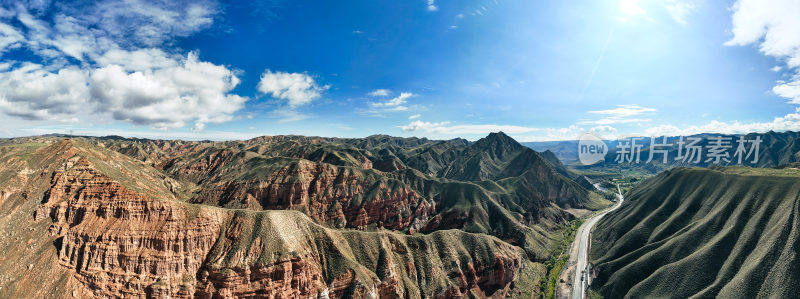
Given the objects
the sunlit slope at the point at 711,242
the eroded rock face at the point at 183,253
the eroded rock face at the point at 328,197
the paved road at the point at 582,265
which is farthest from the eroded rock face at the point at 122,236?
the sunlit slope at the point at 711,242

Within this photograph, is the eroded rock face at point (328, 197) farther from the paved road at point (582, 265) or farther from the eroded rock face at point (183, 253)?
the paved road at point (582, 265)

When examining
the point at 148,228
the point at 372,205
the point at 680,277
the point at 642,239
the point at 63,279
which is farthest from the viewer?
the point at 372,205

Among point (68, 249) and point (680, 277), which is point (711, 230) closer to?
point (680, 277)

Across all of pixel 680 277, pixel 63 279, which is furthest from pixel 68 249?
pixel 680 277

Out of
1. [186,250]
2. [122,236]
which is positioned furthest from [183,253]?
[122,236]

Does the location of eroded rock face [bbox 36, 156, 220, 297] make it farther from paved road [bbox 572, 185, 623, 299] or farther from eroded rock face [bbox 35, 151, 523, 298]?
paved road [bbox 572, 185, 623, 299]

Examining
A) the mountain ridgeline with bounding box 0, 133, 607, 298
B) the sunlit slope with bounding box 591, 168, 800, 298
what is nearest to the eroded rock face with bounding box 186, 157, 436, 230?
the mountain ridgeline with bounding box 0, 133, 607, 298
